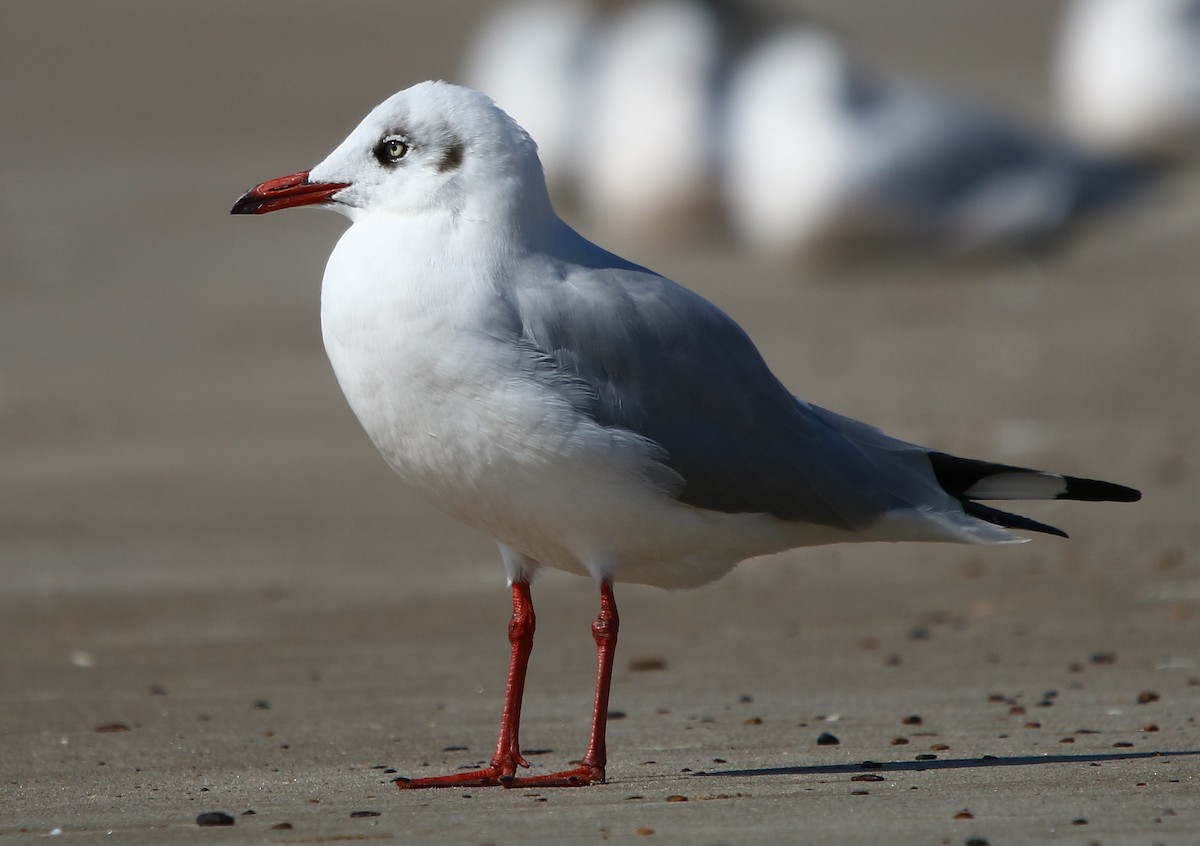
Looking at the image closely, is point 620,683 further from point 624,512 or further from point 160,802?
point 160,802

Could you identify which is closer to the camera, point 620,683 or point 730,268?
point 620,683

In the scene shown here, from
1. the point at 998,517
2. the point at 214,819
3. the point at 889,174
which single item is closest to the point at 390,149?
the point at 214,819

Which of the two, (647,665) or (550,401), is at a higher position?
(550,401)

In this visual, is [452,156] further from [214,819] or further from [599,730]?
[214,819]

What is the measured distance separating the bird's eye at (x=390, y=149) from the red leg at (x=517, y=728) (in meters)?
1.09

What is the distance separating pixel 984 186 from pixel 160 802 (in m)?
10.9

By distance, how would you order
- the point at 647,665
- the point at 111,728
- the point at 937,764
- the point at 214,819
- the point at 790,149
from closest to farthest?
1. the point at 214,819
2. the point at 937,764
3. the point at 111,728
4. the point at 647,665
5. the point at 790,149

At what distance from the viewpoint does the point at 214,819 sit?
405cm

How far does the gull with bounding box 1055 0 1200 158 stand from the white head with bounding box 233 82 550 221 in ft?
37.3

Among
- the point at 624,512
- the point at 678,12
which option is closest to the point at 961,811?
the point at 624,512

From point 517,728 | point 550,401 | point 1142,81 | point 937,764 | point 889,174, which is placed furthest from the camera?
point 1142,81

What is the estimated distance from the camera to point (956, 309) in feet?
41.1

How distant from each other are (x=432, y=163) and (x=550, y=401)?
0.68 metres

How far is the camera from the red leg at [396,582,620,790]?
449 cm
